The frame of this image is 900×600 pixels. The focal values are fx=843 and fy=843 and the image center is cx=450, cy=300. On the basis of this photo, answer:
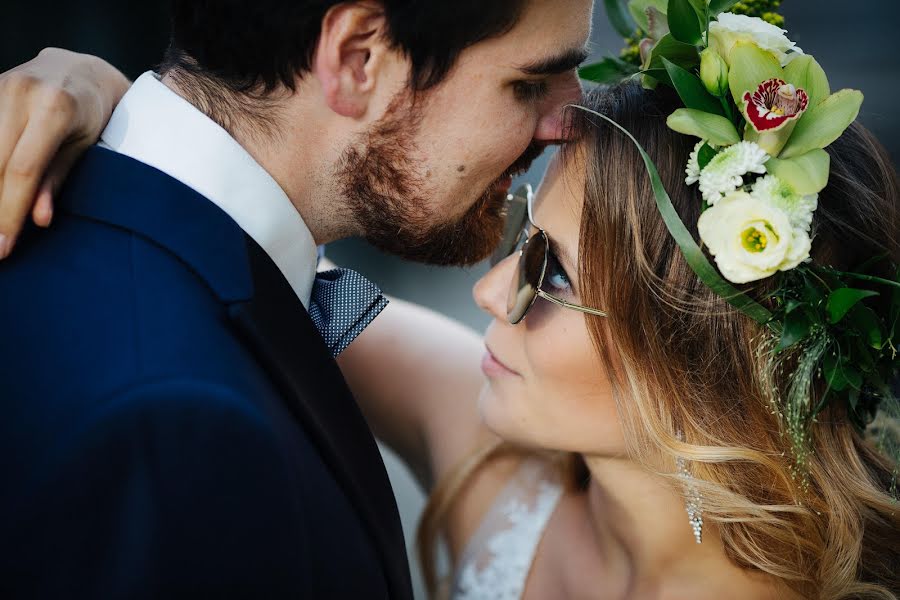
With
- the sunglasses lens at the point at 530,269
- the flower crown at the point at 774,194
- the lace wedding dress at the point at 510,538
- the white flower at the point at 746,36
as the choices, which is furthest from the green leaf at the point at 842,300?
the lace wedding dress at the point at 510,538

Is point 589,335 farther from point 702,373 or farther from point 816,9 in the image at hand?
point 816,9

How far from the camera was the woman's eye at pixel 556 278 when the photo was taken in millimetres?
2029

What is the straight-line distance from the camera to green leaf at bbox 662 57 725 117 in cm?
181

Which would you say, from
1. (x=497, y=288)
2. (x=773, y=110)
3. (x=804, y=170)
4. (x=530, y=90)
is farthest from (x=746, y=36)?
(x=497, y=288)

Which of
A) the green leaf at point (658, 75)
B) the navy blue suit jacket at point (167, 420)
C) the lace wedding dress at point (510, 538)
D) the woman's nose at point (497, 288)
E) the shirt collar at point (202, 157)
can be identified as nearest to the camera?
the navy blue suit jacket at point (167, 420)

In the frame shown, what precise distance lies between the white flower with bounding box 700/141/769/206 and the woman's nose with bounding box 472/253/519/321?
1.90ft

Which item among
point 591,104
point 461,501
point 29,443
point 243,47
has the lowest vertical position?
point 461,501

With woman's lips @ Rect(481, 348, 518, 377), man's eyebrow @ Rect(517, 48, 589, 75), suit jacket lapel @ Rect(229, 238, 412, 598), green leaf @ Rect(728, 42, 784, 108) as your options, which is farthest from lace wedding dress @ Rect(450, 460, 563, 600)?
green leaf @ Rect(728, 42, 784, 108)

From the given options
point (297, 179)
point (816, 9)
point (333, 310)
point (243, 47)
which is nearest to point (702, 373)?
point (333, 310)

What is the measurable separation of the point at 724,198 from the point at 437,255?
82 centimetres

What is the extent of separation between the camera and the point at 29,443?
52.2 inches

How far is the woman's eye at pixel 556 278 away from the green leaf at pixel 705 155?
0.41m

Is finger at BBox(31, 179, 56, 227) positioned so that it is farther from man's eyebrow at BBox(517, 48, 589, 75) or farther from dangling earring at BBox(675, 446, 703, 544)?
dangling earring at BBox(675, 446, 703, 544)

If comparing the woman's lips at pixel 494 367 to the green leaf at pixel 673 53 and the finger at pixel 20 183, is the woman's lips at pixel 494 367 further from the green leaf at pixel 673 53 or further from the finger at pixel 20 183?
the finger at pixel 20 183
